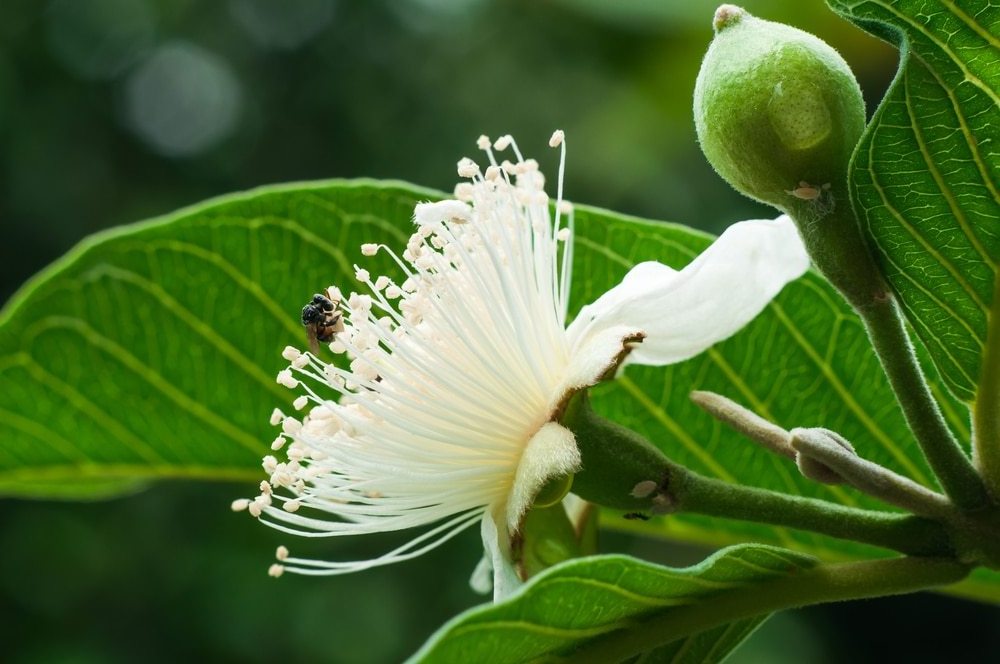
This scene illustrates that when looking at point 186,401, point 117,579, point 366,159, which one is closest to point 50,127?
point 366,159

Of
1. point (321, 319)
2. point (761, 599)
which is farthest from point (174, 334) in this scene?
point (761, 599)

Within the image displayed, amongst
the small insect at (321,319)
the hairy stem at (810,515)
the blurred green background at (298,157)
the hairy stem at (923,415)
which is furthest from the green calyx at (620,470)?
the blurred green background at (298,157)

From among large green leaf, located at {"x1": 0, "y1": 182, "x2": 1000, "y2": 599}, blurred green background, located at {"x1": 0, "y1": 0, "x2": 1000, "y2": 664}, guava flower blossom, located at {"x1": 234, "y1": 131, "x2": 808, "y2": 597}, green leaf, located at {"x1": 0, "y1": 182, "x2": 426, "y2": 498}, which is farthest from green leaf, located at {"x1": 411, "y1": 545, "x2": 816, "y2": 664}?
blurred green background, located at {"x1": 0, "y1": 0, "x2": 1000, "y2": 664}

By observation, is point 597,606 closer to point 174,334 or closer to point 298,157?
point 174,334

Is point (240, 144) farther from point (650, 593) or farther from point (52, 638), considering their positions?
point (650, 593)

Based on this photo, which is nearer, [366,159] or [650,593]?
[650,593]

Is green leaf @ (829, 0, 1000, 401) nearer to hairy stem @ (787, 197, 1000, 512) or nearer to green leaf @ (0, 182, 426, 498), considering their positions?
hairy stem @ (787, 197, 1000, 512)

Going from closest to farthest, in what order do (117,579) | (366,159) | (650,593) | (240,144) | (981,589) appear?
(650,593) < (981,589) < (117,579) < (366,159) < (240,144)
